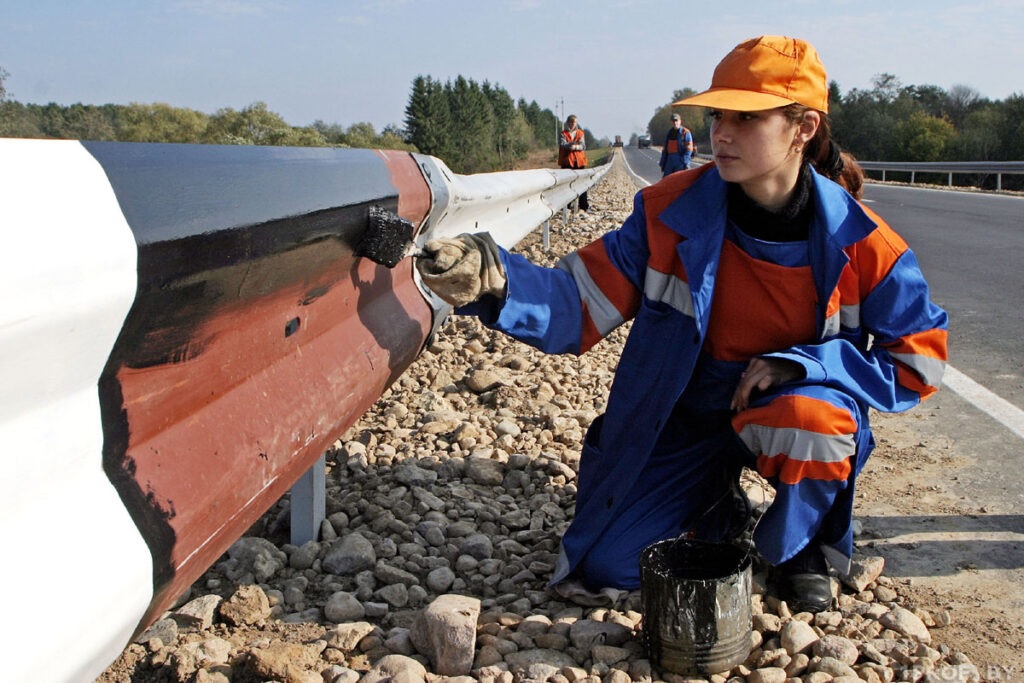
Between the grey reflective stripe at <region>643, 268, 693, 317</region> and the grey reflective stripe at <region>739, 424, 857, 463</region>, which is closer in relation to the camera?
the grey reflective stripe at <region>739, 424, 857, 463</region>

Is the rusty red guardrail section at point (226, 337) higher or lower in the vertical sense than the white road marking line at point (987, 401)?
higher

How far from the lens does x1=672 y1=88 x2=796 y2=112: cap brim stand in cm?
251

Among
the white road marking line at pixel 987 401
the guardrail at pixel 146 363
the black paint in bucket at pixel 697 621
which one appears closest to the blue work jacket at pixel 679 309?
the black paint in bucket at pixel 697 621

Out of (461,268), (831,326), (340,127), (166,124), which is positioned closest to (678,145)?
(831,326)

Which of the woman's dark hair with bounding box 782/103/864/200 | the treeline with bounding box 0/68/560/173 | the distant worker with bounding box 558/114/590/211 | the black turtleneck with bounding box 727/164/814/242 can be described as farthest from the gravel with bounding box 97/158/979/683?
the treeline with bounding box 0/68/560/173

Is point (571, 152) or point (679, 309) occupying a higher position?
point (571, 152)

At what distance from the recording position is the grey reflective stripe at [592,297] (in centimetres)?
272

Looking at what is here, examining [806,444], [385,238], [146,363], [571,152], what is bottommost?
[806,444]

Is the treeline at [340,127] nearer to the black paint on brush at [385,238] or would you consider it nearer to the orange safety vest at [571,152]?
the orange safety vest at [571,152]

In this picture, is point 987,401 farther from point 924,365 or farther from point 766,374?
point 766,374

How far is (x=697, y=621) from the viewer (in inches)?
86.5

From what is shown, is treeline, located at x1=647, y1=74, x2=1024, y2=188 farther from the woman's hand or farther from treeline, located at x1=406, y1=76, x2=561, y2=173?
treeline, located at x1=406, y1=76, x2=561, y2=173

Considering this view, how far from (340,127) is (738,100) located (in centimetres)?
9485

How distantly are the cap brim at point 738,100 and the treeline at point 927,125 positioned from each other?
96.0ft
